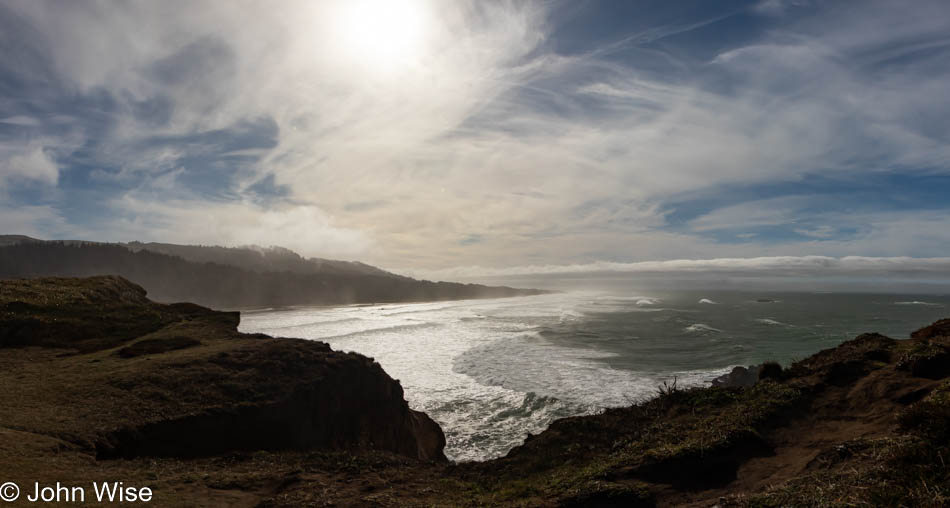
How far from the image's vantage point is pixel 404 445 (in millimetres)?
15297

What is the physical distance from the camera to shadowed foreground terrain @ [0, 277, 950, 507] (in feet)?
20.1

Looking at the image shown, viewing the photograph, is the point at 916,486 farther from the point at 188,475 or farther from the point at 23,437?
the point at 23,437

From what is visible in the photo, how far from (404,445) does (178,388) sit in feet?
25.3

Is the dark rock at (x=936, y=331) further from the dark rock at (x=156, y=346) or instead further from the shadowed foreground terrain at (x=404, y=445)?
the dark rock at (x=156, y=346)

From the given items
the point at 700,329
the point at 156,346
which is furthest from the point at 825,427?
the point at 700,329

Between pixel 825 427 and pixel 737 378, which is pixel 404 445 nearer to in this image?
pixel 825 427

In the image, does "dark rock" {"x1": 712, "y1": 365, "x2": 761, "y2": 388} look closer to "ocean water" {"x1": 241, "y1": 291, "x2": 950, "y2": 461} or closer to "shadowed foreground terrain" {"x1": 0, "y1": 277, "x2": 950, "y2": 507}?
"ocean water" {"x1": 241, "y1": 291, "x2": 950, "y2": 461}

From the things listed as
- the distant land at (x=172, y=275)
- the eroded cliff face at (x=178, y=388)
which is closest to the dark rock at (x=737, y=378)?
the eroded cliff face at (x=178, y=388)

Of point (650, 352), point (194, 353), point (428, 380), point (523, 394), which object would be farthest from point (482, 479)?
point (650, 352)

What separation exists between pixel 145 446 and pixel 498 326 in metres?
51.5

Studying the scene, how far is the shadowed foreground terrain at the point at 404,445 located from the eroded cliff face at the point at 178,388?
0.06 m

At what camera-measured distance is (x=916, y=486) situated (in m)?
4.47

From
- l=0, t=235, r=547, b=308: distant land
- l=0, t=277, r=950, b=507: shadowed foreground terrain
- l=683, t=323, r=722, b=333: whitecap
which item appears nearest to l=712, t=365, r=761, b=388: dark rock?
l=0, t=277, r=950, b=507: shadowed foreground terrain

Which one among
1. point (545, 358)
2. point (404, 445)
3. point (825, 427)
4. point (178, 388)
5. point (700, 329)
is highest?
point (178, 388)
